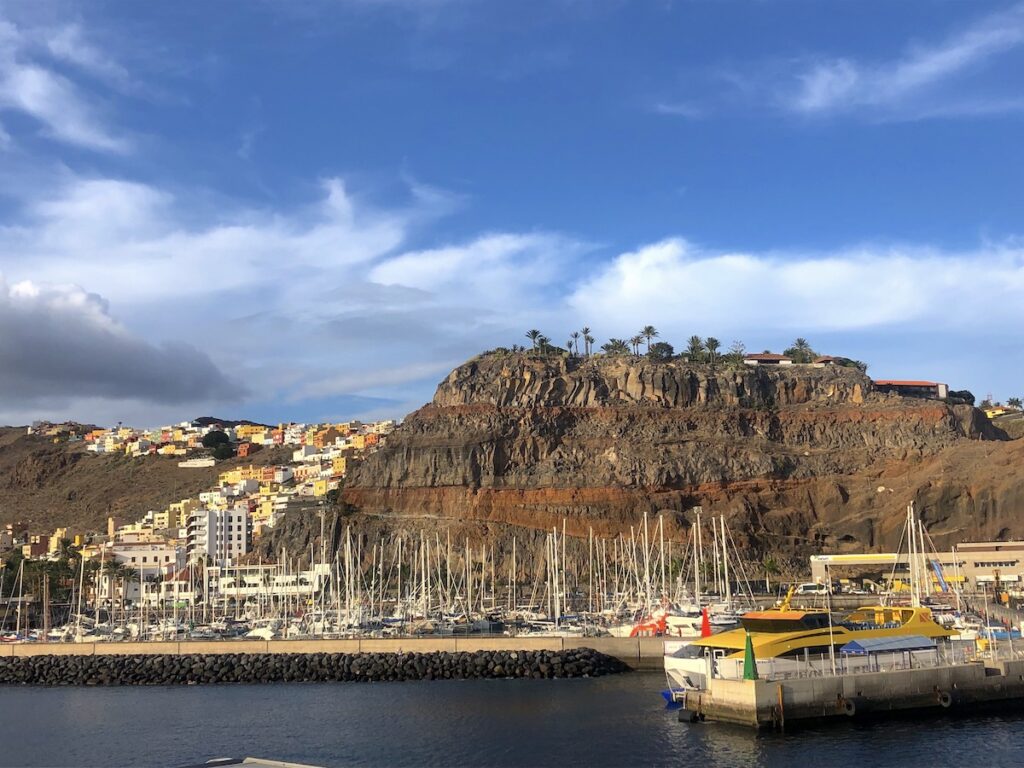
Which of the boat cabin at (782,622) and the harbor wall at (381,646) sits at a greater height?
the boat cabin at (782,622)

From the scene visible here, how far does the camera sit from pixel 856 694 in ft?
143

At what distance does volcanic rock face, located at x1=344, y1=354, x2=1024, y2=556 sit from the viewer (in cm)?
13662

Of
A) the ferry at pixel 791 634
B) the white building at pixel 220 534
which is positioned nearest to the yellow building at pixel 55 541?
the white building at pixel 220 534

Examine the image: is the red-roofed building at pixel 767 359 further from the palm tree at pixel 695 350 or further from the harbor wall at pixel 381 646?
the harbor wall at pixel 381 646

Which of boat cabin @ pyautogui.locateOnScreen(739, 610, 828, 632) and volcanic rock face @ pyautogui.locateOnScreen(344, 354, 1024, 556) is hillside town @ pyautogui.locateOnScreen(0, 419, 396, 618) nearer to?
volcanic rock face @ pyautogui.locateOnScreen(344, 354, 1024, 556)

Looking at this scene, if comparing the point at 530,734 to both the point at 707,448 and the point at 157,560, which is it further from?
the point at 157,560

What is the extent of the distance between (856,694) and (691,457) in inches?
4058

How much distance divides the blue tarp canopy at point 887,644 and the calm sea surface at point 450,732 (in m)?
3.42

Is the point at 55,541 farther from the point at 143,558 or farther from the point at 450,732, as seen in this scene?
the point at 450,732

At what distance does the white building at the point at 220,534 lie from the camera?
155375 millimetres

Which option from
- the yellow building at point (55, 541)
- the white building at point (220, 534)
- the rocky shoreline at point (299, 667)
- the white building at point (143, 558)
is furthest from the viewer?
the yellow building at point (55, 541)

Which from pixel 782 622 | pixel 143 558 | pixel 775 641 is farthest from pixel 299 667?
pixel 143 558

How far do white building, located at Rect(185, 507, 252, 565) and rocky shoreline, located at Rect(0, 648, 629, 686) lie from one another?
79250 millimetres

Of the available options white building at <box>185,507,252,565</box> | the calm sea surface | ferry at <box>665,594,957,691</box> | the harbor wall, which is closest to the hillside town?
white building at <box>185,507,252,565</box>
